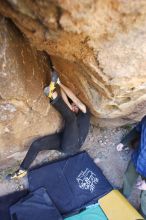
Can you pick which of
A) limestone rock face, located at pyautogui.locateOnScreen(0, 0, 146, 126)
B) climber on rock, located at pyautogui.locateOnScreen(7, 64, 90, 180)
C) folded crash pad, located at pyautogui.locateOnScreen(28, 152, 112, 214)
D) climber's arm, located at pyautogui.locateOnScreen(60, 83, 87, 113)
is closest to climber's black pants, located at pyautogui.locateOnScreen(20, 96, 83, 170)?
climber on rock, located at pyautogui.locateOnScreen(7, 64, 90, 180)

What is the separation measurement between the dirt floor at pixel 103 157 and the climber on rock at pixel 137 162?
0.84 ft

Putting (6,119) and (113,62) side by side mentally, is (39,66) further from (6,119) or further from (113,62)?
(113,62)

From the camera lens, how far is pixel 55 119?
A: 10.4 ft

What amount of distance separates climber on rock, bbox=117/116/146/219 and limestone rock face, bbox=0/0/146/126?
374mm

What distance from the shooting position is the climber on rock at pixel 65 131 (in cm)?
284

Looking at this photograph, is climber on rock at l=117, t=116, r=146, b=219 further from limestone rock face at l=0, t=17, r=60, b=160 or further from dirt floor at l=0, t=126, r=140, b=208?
limestone rock face at l=0, t=17, r=60, b=160

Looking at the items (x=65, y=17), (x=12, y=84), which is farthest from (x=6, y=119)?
(x=65, y=17)

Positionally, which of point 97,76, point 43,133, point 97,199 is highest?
point 97,76

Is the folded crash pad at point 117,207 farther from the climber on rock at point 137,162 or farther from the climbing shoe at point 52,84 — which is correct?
the climbing shoe at point 52,84

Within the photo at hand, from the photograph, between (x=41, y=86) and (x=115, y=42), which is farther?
(x=41, y=86)

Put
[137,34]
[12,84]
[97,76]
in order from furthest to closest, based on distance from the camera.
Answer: [12,84] → [97,76] → [137,34]

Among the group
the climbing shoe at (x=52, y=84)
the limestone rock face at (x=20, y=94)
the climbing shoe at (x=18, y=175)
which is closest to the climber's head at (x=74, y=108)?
the limestone rock face at (x=20, y=94)

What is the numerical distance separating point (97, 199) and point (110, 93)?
1246 mm

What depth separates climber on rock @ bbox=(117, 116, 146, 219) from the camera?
8.57 feet
